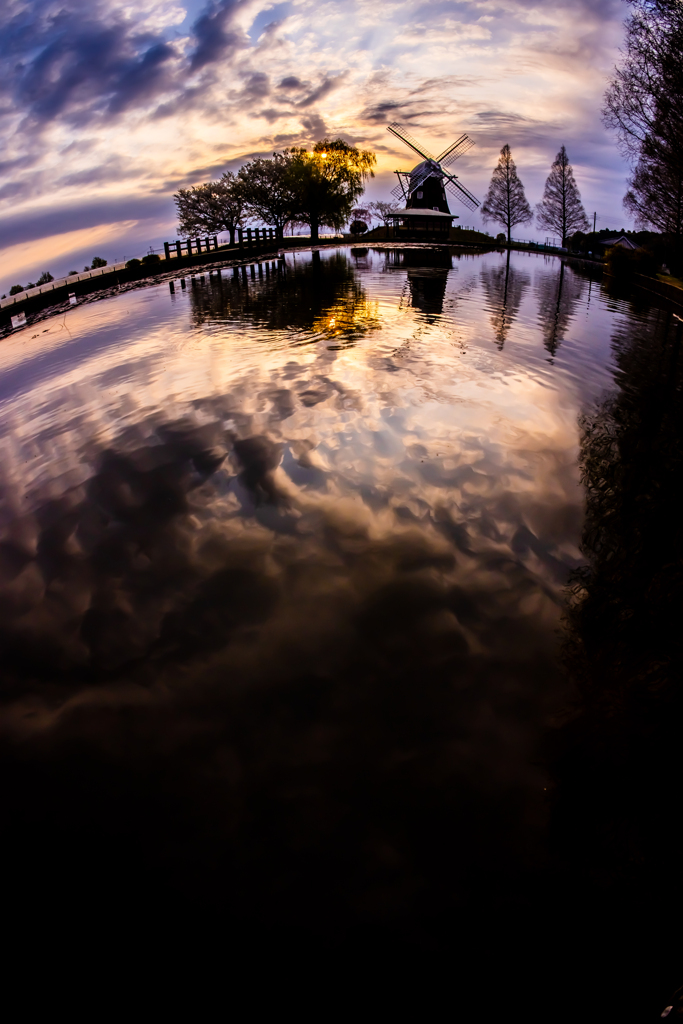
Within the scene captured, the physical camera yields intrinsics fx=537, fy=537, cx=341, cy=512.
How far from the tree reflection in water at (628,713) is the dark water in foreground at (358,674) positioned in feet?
0.07

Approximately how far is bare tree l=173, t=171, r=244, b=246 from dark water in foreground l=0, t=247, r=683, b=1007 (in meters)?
76.9

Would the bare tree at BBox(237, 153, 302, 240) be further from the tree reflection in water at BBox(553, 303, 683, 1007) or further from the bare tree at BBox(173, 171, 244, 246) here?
the tree reflection in water at BBox(553, 303, 683, 1007)

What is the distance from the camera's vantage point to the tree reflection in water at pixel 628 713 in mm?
3064

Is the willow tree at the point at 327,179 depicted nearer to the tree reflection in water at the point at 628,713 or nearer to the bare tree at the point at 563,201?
the bare tree at the point at 563,201

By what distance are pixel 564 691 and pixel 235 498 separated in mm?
4762

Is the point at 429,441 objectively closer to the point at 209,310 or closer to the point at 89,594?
the point at 89,594

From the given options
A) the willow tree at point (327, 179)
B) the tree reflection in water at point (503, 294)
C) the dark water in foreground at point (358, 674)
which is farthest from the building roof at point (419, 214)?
the dark water in foreground at point (358, 674)

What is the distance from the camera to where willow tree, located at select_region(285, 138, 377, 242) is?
6575cm

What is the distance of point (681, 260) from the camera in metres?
32.4

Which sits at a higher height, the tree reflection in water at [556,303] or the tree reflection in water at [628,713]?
the tree reflection in water at [556,303]

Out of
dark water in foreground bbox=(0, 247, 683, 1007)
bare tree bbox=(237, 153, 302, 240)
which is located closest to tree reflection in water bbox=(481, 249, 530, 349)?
dark water in foreground bbox=(0, 247, 683, 1007)

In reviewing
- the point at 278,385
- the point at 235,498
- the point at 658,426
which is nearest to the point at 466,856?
the point at 235,498

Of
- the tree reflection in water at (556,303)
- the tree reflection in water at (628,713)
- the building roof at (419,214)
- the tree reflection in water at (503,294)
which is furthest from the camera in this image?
the building roof at (419,214)

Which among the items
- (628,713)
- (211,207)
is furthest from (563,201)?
(628,713)
